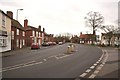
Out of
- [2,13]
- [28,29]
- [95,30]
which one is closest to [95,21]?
[95,30]

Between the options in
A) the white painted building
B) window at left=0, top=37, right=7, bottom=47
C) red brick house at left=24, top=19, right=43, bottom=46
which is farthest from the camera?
red brick house at left=24, top=19, right=43, bottom=46

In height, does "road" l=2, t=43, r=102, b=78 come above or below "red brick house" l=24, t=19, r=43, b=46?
below

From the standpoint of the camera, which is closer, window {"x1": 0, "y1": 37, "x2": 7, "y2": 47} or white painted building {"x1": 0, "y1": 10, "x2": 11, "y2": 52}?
white painted building {"x1": 0, "y1": 10, "x2": 11, "y2": 52}

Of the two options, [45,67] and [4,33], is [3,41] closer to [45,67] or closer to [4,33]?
[4,33]

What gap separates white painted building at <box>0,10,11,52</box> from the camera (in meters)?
36.9

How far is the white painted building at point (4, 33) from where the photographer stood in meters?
36.9

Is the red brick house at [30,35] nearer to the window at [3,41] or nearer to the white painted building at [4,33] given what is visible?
the white painted building at [4,33]

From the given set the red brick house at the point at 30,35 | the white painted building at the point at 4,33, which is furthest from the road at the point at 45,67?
the red brick house at the point at 30,35

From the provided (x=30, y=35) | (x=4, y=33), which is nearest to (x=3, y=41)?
Result: (x=4, y=33)

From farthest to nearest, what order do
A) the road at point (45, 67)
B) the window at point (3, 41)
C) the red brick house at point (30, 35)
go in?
the red brick house at point (30, 35) < the window at point (3, 41) < the road at point (45, 67)

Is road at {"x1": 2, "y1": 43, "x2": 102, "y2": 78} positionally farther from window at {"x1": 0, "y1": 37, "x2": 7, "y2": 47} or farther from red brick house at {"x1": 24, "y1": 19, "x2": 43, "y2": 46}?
red brick house at {"x1": 24, "y1": 19, "x2": 43, "y2": 46}

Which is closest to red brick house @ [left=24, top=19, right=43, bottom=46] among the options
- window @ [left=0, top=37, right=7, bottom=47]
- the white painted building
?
the white painted building

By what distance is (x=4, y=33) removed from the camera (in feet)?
126

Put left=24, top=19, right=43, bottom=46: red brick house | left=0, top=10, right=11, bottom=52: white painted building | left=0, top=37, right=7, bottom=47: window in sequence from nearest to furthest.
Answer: left=0, top=10, right=11, bottom=52: white painted building, left=0, top=37, right=7, bottom=47: window, left=24, top=19, right=43, bottom=46: red brick house
